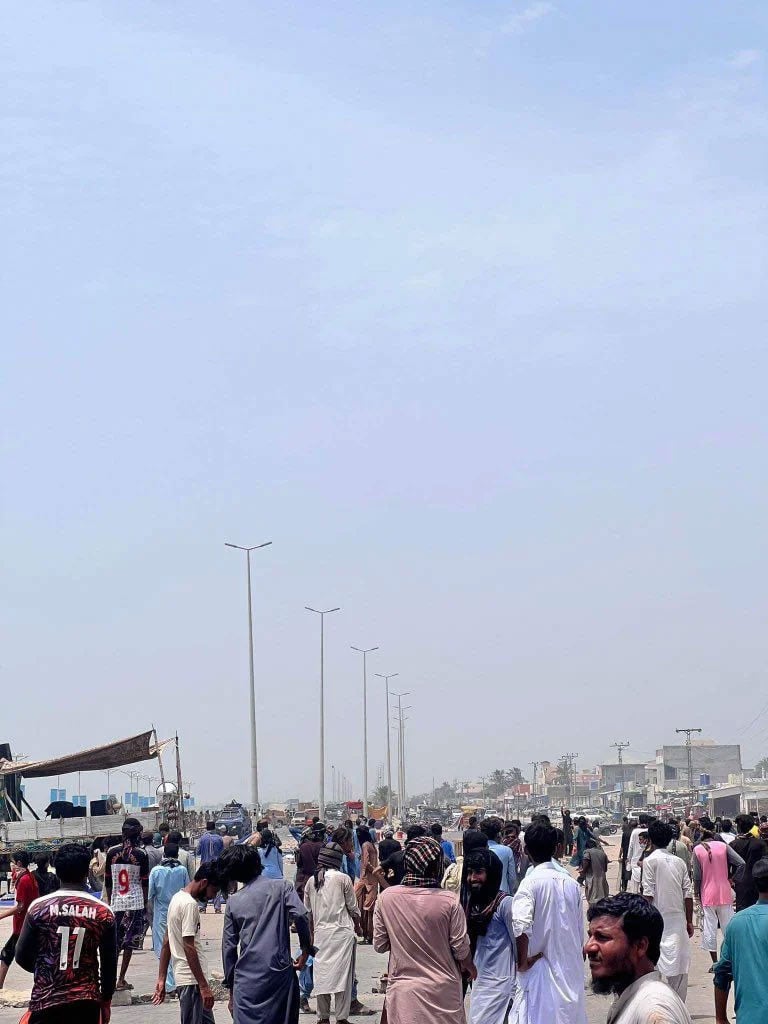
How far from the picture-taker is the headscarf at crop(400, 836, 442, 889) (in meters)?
7.25

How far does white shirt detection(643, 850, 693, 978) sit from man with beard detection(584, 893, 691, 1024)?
6676 millimetres

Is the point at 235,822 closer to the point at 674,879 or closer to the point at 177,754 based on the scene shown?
the point at 177,754

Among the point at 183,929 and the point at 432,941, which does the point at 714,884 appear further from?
the point at 432,941

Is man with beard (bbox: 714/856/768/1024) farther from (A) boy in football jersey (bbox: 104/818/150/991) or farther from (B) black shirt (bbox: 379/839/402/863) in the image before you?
(B) black shirt (bbox: 379/839/402/863)

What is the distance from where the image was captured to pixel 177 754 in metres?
44.6

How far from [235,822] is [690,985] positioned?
94.0 feet

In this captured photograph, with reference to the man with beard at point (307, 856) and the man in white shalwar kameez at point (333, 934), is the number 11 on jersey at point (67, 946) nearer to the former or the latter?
the man in white shalwar kameez at point (333, 934)

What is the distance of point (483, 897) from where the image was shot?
7934mm

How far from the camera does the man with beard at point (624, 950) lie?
3.81 m

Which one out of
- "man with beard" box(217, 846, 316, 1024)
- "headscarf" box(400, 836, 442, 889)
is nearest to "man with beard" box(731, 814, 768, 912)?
"headscarf" box(400, 836, 442, 889)

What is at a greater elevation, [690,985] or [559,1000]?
[559,1000]

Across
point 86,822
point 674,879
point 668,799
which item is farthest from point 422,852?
point 668,799

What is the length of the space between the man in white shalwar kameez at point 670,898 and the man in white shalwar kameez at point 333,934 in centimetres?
239

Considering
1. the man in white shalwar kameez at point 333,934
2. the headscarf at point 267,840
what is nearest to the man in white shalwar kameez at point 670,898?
the man in white shalwar kameez at point 333,934
